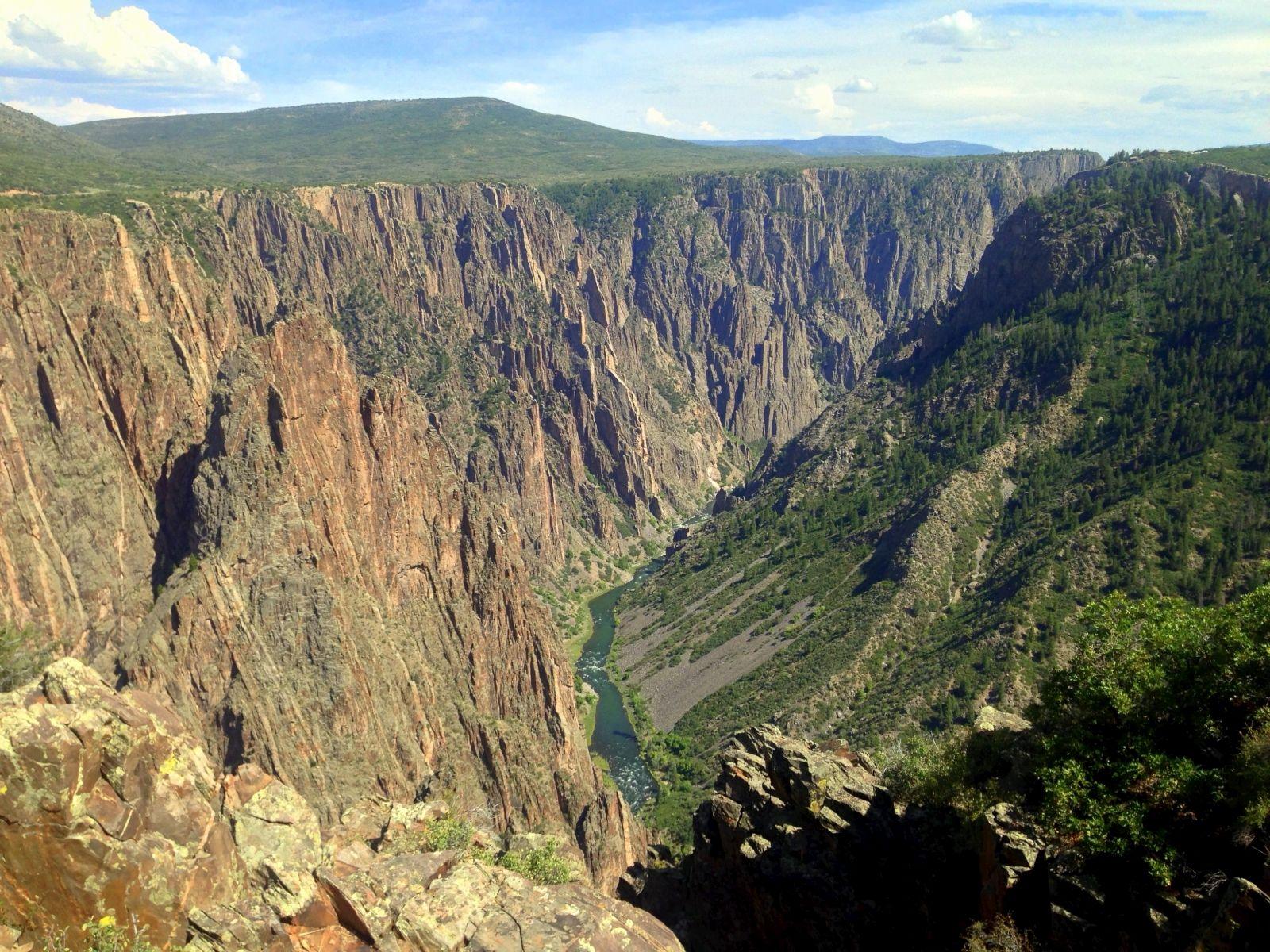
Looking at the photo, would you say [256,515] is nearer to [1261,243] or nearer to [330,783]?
[330,783]

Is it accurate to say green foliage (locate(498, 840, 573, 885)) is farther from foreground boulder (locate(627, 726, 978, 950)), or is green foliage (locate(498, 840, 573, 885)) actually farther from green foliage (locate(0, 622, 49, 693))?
green foliage (locate(0, 622, 49, 693))

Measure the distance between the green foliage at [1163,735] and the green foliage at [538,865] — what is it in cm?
1950

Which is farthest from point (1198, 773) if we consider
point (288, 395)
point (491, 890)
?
point (288, 395)

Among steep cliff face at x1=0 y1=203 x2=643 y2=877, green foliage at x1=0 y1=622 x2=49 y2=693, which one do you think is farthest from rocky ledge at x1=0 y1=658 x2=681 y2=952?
steep cliff face at x1=0 y1=203 x2=643 y2=877

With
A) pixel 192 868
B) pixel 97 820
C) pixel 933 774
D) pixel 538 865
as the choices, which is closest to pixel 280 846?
pixel 192 868

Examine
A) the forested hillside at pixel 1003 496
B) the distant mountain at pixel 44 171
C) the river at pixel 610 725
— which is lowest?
the river at pixel 610 725

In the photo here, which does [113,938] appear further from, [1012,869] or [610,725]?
[610,725]

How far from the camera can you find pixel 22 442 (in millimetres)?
73875

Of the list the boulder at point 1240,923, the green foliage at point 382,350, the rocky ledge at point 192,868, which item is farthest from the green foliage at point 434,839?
the green foliage at point 382,350

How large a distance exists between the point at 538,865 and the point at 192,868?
1734 cm

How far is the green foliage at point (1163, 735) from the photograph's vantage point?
2612cm

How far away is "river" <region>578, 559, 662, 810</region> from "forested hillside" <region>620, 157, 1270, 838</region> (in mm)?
3656

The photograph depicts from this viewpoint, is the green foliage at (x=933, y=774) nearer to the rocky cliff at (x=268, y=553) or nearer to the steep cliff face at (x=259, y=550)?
the steep cliff face at (x=259, y=550)

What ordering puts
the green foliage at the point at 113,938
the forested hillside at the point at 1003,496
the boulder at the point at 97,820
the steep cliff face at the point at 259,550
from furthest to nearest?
the forested hillside at the point at 1003,496, the steep cliff face at the point at 259,550, the boulder at the point at 97,820, the green foliage at the point at 113,938
